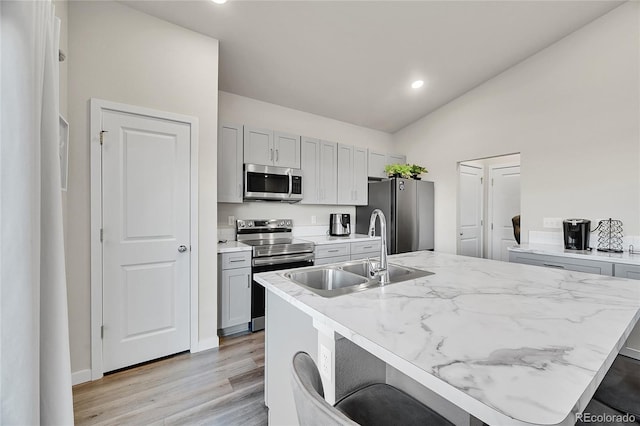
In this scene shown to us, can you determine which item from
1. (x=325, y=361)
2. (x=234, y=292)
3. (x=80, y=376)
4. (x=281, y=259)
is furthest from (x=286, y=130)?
(x=325, y=361)

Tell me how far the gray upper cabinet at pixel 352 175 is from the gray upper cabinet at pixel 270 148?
75cm

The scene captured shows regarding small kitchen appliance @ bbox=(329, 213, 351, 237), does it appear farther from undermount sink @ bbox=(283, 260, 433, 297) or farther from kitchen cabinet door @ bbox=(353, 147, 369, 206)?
undermount sink @ bbox=(283, 260, 433, 297)

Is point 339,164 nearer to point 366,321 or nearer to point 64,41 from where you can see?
point 64,41

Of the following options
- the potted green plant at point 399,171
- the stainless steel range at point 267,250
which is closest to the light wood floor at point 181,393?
the stainless steel range at point 267,250

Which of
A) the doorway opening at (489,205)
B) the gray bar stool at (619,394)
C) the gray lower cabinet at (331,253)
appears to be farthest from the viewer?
the doorway opening at (489,205)

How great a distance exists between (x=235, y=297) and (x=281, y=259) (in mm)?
600

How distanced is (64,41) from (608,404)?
11.4 ft

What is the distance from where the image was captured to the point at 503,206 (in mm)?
4883

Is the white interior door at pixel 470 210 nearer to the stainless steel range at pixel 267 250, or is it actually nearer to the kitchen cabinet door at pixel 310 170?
the kitchen cabinet door at pixel 310 170

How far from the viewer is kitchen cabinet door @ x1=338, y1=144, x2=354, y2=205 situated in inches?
159

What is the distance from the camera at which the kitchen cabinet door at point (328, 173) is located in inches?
152

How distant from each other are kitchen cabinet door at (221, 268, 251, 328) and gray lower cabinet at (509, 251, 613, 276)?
9.55 feet

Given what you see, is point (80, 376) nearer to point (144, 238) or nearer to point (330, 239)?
point (144, 238)

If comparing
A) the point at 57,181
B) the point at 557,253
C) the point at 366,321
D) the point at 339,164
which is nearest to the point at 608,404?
the point at 366,321
